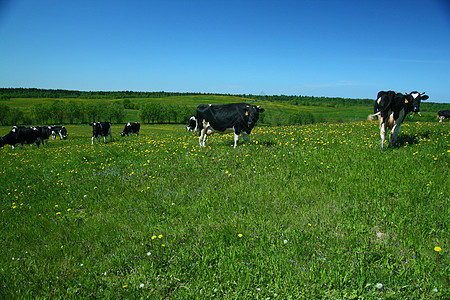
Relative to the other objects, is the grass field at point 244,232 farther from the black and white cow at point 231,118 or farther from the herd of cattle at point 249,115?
the black and white cow at point 231,118

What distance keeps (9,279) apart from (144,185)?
3.86m

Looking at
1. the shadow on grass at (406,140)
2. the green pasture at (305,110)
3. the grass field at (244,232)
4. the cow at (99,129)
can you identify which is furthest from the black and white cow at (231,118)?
the green pasture at (305,110)

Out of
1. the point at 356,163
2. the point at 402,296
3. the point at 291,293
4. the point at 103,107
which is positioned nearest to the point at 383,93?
the point at 356,163

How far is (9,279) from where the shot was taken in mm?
3635

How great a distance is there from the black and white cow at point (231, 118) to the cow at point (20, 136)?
2155cm

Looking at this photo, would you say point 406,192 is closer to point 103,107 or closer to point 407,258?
point 407,258

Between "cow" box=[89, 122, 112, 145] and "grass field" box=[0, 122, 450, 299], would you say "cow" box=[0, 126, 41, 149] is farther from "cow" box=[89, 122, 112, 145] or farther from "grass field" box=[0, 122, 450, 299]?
"grass field" box=[0, 122, 450, 299]

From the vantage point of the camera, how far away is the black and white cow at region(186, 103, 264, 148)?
11289 millimetres

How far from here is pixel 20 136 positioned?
76.0 ft

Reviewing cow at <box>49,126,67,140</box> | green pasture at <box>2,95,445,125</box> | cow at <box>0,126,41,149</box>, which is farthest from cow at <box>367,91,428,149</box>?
cow at <box>49,126,67,140</box>

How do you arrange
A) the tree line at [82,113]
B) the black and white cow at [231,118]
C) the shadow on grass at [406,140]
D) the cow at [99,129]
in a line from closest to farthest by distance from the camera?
1. the shadow on grass at [406,140]
2. the black and white cow at [231,118]
3. the cow at [99,129]
4. the tree line at [82,113]

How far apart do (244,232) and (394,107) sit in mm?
8044

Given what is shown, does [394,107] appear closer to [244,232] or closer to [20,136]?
[244,232]

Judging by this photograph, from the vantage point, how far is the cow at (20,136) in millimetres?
22734
